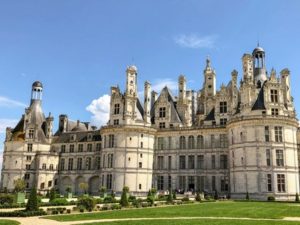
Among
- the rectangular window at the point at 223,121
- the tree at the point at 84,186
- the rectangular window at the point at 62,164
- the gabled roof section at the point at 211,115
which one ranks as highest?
the gabled roof section at the point at 211,115

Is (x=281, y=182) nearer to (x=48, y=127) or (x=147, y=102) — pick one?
(x=147, y=102)

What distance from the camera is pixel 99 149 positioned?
6794 cm

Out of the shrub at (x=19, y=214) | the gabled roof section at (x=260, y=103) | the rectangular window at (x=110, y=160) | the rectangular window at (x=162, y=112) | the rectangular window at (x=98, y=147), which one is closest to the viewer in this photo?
the shrub at (x=19, y=214)

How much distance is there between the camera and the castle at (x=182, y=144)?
50.7 meters

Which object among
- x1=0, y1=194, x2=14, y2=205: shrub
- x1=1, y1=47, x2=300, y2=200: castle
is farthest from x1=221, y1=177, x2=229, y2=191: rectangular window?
x1=0, y1=194, x2=14, y2=205: shrub

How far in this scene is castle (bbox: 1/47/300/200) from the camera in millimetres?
50688

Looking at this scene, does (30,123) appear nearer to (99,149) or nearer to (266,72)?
(99,149)

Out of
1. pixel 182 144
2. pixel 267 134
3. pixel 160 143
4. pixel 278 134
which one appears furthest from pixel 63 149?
pixel 278 134

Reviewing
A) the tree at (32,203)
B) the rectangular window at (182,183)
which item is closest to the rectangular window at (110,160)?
the rectangular window at (182,183)

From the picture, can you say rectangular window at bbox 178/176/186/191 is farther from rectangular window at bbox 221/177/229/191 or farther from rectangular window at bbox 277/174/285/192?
rectangular window at bbox 277/174/285/192

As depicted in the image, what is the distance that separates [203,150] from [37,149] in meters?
33.5

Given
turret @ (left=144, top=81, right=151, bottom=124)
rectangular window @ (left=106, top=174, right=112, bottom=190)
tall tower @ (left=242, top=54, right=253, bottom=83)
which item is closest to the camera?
tall tower @ (left=242, top=54, right=253, bottom=83)

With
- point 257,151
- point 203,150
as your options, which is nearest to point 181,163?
point 203,150

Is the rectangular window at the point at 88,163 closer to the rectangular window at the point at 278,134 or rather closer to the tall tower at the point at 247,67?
the tall tower at the point at 247,67
